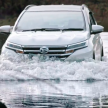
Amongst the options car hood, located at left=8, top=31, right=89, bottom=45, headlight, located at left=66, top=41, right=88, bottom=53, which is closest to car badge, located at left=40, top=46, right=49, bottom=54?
car hood, located at left=8, top=31, right=89, bottom=45

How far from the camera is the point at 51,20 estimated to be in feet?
50.2

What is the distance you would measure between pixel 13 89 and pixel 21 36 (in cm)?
245

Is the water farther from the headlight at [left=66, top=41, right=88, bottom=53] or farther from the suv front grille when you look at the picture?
the headlight at [left=66, top=41, right=88, bottom=53]

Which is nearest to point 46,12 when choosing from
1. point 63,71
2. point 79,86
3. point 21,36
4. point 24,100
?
point 21,36

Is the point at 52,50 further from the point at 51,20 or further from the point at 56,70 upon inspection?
the point at 51,20

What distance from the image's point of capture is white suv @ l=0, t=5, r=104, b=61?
1370 cm

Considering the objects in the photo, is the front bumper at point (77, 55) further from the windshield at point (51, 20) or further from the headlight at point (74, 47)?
the windshield at point (51, 20)

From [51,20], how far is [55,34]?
110 cm

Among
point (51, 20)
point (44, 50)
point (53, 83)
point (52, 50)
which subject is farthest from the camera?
point (51, 20)

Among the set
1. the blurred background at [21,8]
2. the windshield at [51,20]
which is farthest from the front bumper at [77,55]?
the blurred background at [21,8]

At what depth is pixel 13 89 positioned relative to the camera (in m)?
11.9

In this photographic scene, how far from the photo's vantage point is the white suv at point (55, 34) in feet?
45.0

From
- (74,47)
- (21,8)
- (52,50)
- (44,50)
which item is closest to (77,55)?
(74,47)

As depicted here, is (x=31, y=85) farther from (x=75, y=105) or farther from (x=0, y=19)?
(x=0, y=19)
